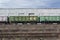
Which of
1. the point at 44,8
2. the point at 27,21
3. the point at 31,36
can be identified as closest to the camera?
the point at 31,36

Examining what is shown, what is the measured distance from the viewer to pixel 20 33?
2466 centimetres

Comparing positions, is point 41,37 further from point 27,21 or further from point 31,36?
point 27,21

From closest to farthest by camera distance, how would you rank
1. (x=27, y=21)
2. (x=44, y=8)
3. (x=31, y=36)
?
(x=31, y=36) → (x=27, y=21) → (x=44, y=8)

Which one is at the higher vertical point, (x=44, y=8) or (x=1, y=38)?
(x=44, y=8)

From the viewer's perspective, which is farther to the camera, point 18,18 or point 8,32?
point 18,18

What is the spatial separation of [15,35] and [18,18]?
28.9ft

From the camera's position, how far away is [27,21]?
32.7 meters

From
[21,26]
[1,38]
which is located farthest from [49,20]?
[1,38]

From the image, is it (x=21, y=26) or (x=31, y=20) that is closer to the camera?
(x=21, y=26)

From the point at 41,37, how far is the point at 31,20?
28.0ft

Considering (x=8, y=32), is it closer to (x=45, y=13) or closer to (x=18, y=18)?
(x=18, y=18)

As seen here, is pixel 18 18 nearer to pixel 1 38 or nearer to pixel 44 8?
pixel 44 8

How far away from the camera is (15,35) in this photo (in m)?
24.7

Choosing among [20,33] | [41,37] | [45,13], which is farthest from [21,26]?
[45,13]
